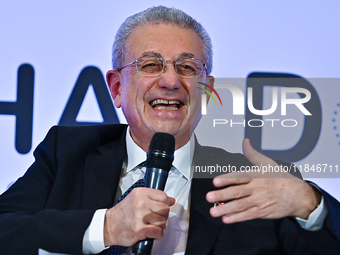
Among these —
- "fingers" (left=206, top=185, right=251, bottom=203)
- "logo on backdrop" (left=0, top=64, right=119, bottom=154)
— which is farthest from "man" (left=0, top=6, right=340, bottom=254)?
"logo on backdrop" (left=0, top=64, right=119, bottom=154)

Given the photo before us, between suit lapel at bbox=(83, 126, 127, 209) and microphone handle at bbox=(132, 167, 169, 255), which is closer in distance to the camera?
microphone handle at bbox=(132, 167, 169, 255)

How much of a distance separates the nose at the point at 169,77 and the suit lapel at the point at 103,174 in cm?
39

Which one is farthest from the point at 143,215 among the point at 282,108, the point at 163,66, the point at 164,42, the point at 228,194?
the point at 282,108

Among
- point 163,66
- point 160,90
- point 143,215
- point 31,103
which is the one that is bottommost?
point 143,215

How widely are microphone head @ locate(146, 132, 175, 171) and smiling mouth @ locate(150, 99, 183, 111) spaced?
46 cm

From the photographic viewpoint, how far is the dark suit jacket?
1.42m

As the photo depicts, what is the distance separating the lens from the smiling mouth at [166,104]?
1781mm

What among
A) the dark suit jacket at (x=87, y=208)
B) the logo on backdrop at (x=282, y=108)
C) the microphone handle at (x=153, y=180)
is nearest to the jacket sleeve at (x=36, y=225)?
the dark suit jacket at (x=87, y=208)

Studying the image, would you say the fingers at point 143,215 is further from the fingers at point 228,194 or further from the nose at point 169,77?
the nose at point 169,77

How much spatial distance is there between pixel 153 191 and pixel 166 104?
658 millimetres

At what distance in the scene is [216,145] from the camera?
1997 millimetres

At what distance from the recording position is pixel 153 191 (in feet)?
3.99

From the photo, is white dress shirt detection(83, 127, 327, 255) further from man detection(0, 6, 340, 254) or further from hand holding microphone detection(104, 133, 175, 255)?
hand holding microphone detection(104, 133, 175, 255)

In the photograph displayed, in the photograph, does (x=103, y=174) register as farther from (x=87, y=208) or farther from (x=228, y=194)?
(x=228, y=194)
